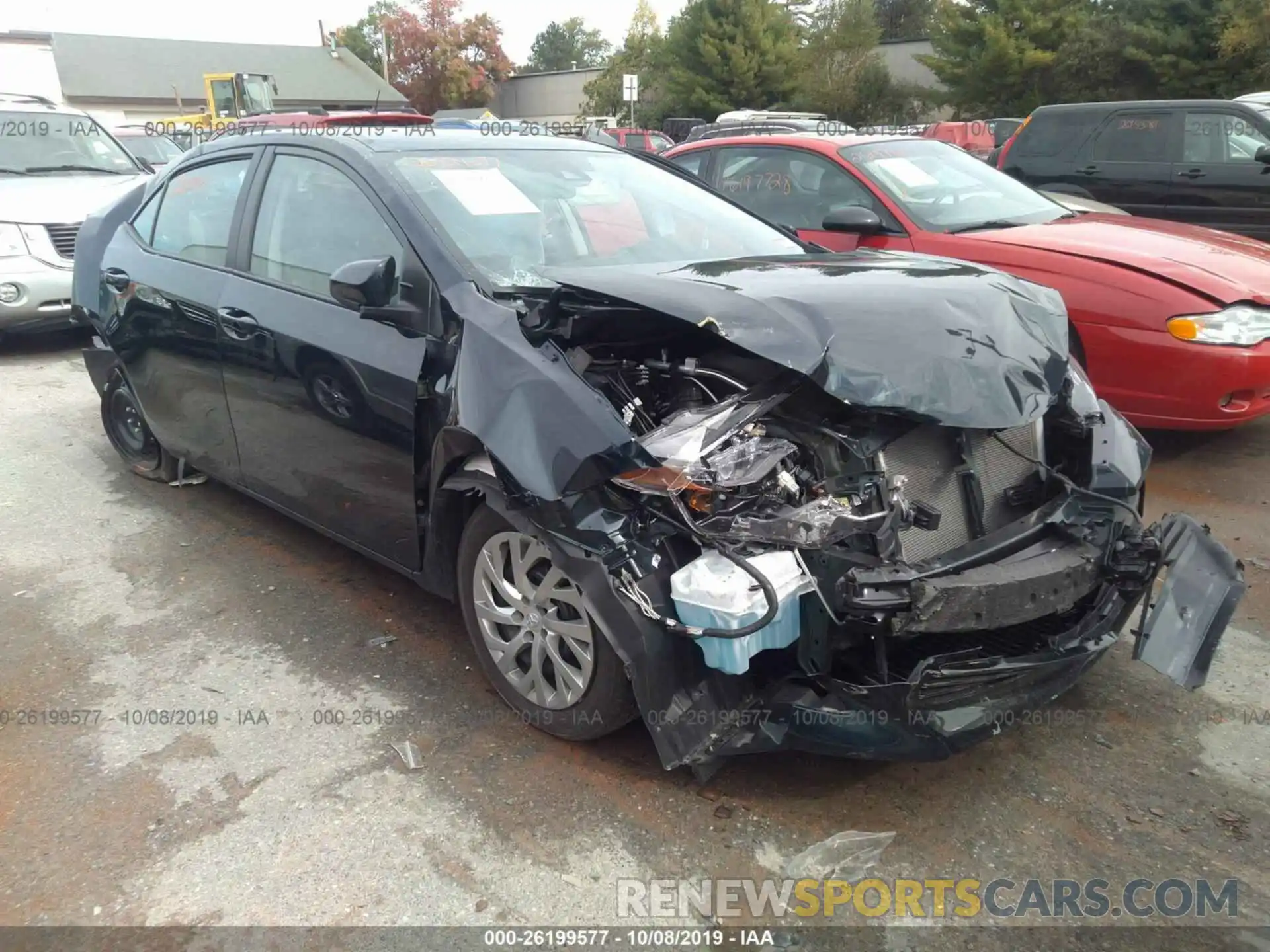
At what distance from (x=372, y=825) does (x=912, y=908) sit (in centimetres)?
141

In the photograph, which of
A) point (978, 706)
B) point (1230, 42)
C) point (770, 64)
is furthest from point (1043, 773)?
point (770, 64)

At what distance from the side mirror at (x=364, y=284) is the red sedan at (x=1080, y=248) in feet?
9.96

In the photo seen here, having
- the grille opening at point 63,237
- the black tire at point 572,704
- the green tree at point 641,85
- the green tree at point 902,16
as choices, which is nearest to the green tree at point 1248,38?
the green tree at point 641,85

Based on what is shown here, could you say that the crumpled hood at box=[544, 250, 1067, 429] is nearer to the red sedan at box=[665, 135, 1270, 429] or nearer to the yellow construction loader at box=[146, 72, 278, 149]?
the red sedan at box=[665, 135, 1270, 429]

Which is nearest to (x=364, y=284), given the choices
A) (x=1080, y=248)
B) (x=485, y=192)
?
(x=485, y=192)

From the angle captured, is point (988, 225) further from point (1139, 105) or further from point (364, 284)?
point (1139, 105)

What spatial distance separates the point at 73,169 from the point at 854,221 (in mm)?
7465

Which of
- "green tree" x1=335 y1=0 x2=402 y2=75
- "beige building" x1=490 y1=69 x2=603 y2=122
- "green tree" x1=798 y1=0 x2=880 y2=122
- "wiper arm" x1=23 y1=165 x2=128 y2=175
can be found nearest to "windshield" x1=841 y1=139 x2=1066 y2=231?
"wiper arm" x1=23 y1=165 x2=128 y2=175

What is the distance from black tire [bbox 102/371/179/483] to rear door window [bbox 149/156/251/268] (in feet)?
3.08

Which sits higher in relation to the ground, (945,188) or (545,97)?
(545,97)

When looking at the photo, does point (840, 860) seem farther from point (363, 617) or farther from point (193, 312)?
point (193, 312)

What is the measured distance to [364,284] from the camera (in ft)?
10.0

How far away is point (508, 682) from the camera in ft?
10.0

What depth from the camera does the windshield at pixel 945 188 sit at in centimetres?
567
